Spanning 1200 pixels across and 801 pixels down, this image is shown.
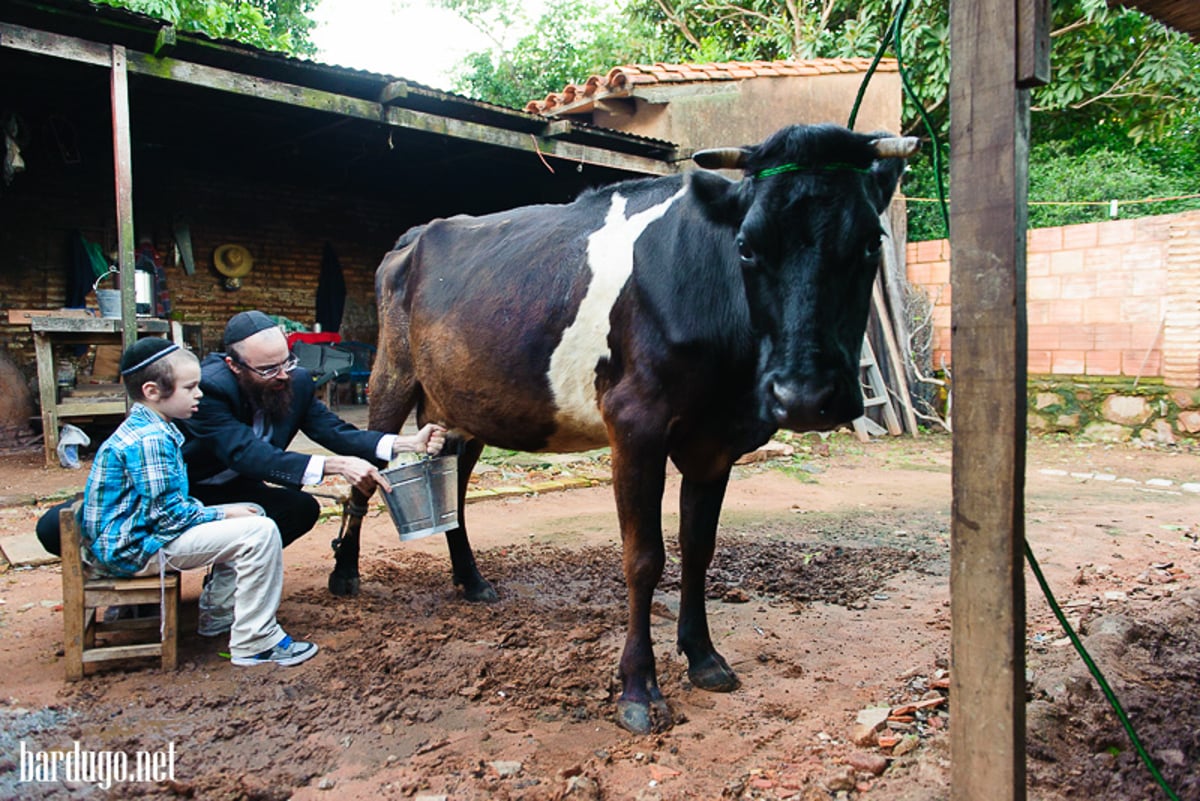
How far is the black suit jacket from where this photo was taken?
3248mm

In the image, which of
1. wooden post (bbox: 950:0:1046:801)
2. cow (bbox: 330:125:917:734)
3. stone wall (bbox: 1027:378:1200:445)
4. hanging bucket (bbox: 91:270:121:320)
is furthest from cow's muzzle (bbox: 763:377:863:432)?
stone wall (bbox: 1027:378:1200:445)

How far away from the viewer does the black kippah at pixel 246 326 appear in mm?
3379

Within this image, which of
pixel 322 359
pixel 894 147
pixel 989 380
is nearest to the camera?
pixel 989 380

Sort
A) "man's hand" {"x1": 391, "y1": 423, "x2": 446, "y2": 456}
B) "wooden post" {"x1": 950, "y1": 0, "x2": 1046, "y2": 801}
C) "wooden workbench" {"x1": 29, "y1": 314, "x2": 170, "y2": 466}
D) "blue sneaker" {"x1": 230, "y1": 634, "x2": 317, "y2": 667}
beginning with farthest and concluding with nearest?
"wooden workbench" {"x1": 29, "y1": 314, "x2": 170, "y2": 466}
"man's hand" {"x1": 391, "y1": 423, "x2": 446, "y2": 456}
"blue sneaker" {"x1": 230, "y1": 634, "x2": 317, "y2": 667}
"wooden post" {"x1": 950, "y1": 0, "x2": 1046, "y2": 801}

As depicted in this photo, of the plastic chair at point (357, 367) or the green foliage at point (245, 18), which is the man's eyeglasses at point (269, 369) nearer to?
the green foliage at point (245, 18)

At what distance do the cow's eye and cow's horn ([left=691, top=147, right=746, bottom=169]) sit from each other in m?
0.25

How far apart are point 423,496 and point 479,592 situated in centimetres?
79

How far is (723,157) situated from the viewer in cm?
253

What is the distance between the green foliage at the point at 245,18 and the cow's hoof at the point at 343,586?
6.35 meters

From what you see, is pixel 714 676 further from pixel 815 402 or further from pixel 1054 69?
pixel 1054 69

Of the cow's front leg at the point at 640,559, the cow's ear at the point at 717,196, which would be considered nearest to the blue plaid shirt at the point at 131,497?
the cow's front leg at the point at 640,559

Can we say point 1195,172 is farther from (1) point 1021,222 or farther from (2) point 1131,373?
(1) point 1021,222

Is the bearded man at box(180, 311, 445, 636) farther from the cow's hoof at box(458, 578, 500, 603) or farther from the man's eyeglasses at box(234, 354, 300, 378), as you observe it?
the cow's hoof at box(458, 578, 500, 603)

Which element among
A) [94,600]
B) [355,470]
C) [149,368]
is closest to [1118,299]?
[355,470]
